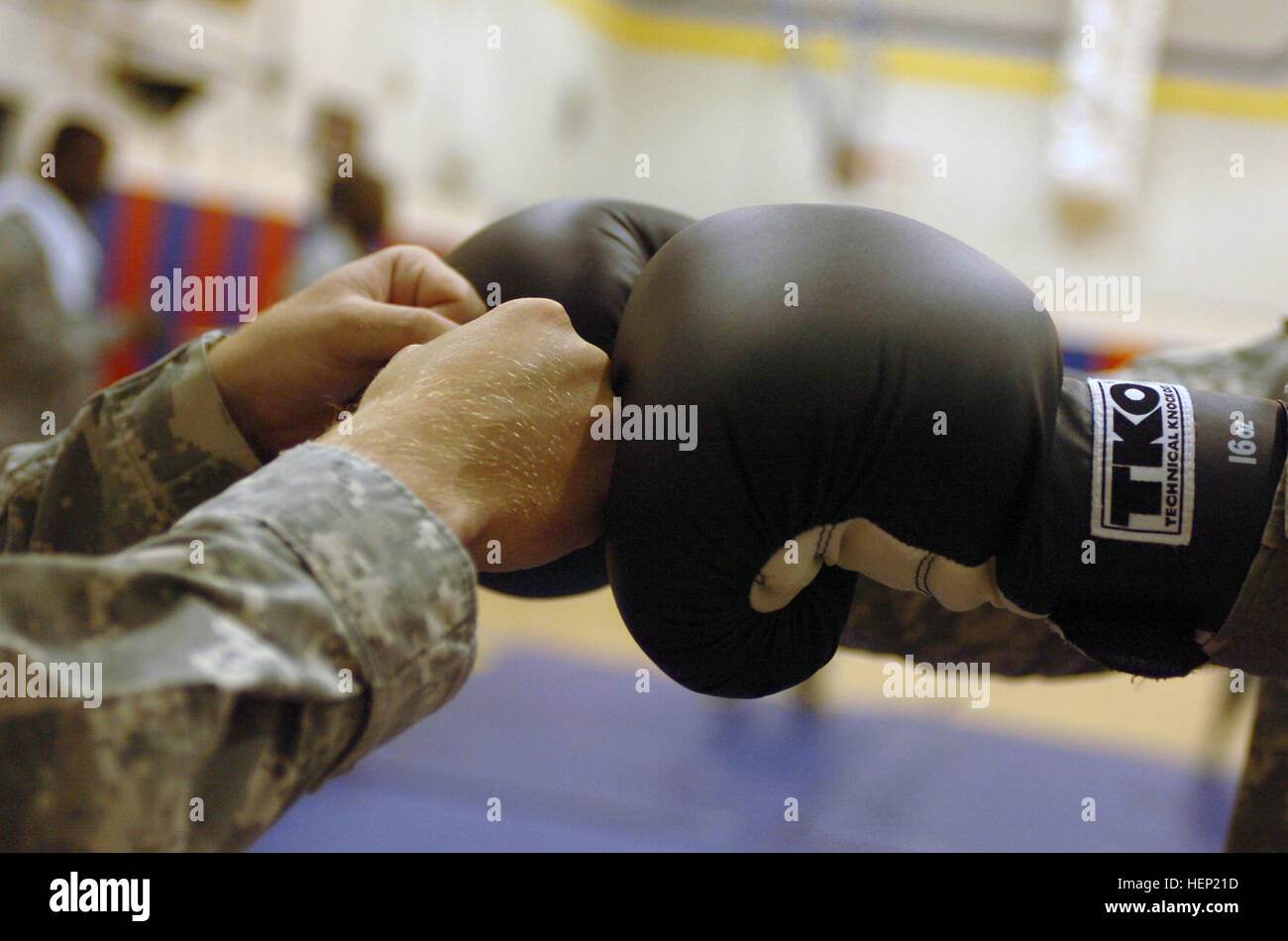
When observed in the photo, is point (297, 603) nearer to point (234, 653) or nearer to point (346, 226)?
point (234, 653)

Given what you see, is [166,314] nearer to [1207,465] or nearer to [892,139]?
[1207,465]

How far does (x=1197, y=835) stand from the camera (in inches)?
90.8

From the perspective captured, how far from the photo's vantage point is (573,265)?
34.3 inches

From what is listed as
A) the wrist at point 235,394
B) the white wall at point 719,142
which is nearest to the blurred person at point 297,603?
the wrist at point 235,394

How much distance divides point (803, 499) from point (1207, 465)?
0.27 metres

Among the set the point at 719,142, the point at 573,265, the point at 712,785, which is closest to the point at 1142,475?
the point at 573,265

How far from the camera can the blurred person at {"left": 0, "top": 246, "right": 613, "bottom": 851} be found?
464 mm

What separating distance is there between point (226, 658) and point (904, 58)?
914 cm

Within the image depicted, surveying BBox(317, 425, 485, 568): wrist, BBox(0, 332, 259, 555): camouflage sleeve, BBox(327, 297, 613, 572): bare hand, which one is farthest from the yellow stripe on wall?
BBox(317, 425, 485, 568): wrist

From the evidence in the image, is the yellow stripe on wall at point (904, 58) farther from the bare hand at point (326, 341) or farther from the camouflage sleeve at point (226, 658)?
the camouflage sleeve at point (226, 658)

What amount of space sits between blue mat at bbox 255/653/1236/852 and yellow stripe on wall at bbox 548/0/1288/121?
686 cm

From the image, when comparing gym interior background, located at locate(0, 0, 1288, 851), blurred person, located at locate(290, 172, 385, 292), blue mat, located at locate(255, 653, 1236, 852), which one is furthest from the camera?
Result: blurred person, located at locate(290, 172, 385, 292)

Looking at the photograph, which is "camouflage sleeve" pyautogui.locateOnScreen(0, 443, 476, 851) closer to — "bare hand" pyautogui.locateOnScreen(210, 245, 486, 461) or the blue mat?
"bare hand" pyautogui.locateOnScreen(210, 245, 486, 461)

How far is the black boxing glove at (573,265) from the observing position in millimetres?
860
